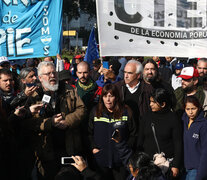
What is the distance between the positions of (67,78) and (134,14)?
144 cm

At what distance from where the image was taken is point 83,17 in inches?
3546

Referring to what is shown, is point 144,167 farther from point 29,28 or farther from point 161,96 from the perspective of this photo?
point 29,28

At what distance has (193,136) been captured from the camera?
14.5 ft

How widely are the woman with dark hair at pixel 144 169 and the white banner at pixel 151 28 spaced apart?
88.7 inches

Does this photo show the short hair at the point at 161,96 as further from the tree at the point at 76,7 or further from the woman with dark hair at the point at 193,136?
the tree at the point at 76,7

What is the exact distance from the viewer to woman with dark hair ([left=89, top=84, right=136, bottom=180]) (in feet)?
15.1

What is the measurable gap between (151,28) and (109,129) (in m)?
1.77

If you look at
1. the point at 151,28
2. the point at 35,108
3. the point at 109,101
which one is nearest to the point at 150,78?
the point at 151,28

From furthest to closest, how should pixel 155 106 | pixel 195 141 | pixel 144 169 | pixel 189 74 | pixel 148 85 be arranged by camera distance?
pixel 148 85
pixel 189 74
pixel 155 106
pixel 195 141
pixel 144 169

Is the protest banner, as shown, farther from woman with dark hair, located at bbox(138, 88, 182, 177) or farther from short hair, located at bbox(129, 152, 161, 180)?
short hair, located at bbox(129, 152, 161, 180)

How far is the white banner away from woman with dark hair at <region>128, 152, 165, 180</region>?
2.25m

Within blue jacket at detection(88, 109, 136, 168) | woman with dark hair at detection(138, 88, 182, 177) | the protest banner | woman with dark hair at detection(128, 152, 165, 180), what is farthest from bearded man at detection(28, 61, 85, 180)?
the protest banner

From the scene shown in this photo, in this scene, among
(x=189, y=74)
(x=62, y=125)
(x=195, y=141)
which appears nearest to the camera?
(x=62, y=125)

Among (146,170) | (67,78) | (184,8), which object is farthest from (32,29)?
(146,170)
